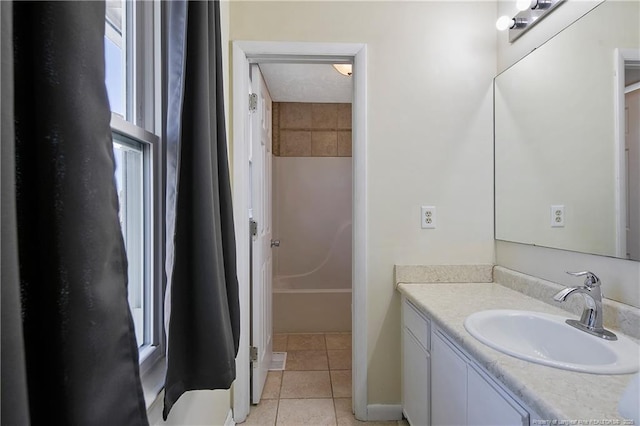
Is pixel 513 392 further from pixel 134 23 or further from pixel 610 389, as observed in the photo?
pixel 134 23

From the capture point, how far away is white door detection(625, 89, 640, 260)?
1.07 meters

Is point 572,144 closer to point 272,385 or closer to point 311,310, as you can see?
point 272,385

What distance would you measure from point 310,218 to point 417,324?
223 cm

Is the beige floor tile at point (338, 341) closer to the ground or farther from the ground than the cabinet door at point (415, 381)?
closer to the ground

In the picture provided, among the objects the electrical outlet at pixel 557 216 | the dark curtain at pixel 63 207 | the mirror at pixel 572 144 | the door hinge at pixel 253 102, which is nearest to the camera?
the dark curtain at pixel 63 207

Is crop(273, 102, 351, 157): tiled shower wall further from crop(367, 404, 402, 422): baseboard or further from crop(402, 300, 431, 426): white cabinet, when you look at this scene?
crop(367, 404, 402, 422): baseboard

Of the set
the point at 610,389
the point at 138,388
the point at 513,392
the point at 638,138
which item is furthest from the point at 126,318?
the point at 638,138

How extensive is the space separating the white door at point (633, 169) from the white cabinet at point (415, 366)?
77 cm

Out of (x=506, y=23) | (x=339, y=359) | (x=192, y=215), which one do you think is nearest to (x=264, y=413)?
(x=339, y=359)

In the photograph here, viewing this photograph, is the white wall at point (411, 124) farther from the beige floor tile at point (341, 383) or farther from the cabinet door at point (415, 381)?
the beige floor tile at point (341, 383)

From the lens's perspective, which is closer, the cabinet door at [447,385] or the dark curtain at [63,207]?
the dark curtain at [63,207]

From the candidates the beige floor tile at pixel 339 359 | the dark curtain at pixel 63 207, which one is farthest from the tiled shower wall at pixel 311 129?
the dark curtain at pixel 63 207

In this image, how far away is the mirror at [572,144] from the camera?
113 cm

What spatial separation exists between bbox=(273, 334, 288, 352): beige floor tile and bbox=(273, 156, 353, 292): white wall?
0.68 metres
